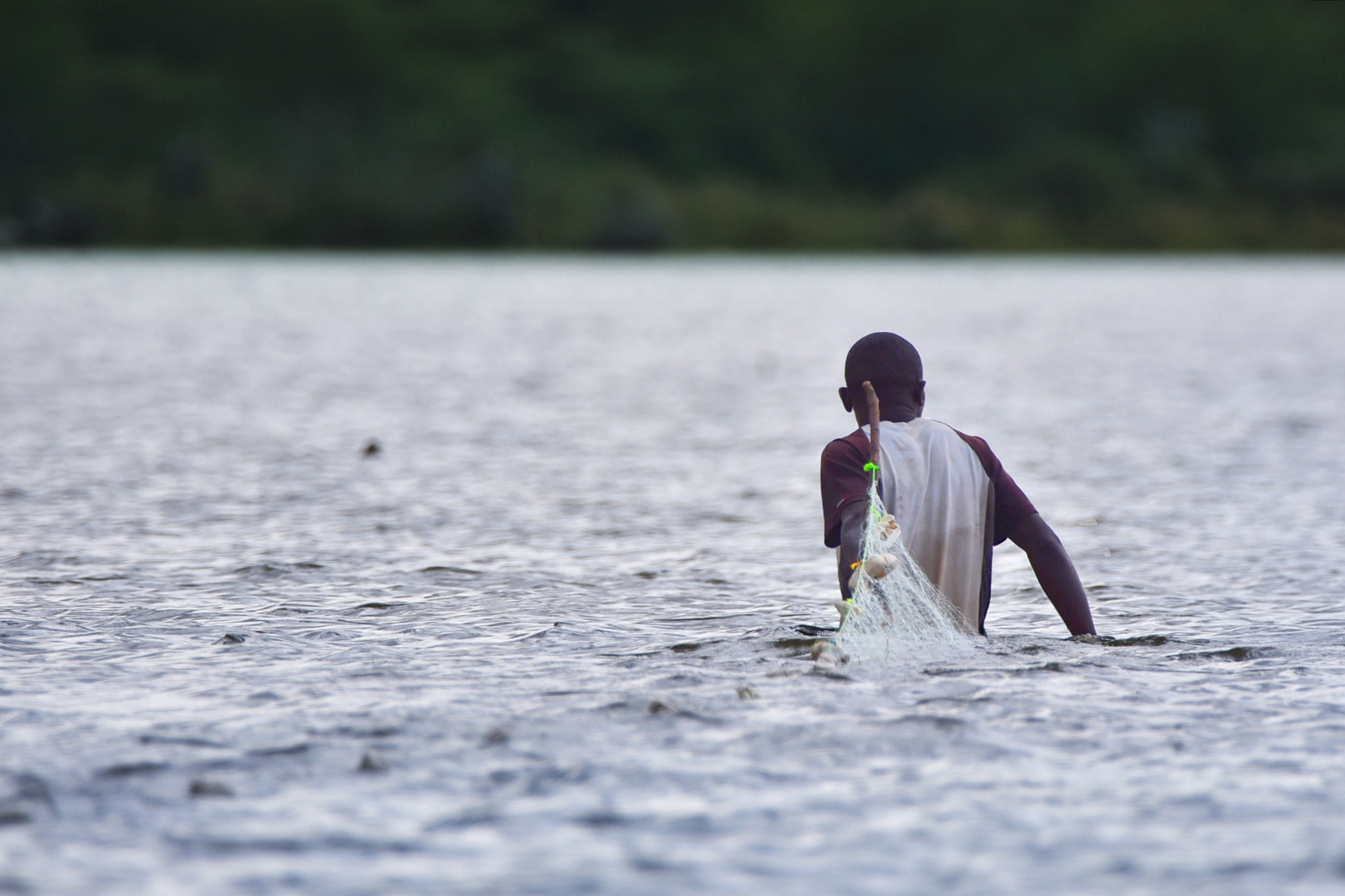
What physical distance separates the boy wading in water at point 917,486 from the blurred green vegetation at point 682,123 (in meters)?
66.4

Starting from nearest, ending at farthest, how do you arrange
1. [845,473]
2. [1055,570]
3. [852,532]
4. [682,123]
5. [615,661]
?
1. [852,532]
2. [845,473]
3. [615,661]
4. [1055,570]
5. [682,123]

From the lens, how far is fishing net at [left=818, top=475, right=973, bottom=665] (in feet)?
19.6

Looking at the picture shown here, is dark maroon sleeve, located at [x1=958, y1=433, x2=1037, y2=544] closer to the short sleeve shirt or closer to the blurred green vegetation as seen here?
the short sleeve shirt

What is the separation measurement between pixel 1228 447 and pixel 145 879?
10569 millimetres

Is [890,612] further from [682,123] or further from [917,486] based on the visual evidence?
[682,123]

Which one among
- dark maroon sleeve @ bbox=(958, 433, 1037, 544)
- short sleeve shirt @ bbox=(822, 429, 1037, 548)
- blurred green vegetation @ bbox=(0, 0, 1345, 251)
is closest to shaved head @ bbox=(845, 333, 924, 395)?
short sleeve shirt @ bbox=(822, 429, 1037, 548)

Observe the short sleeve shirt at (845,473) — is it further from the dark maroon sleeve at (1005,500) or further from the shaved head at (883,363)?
the shaved head at (883,363)

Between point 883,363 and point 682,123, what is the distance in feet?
330

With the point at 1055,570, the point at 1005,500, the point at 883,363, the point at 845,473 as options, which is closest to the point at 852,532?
the point at 845,473

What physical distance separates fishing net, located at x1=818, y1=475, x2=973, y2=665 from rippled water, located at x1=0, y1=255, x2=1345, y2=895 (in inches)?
4.6

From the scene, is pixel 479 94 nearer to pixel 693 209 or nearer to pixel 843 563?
pixel 693 209

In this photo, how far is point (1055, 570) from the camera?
657 cm

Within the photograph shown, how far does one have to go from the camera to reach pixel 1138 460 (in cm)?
1276

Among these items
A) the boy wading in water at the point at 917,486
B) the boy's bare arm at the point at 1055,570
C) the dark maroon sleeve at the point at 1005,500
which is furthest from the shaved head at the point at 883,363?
the boy's bare arm at the point at 1055,570
